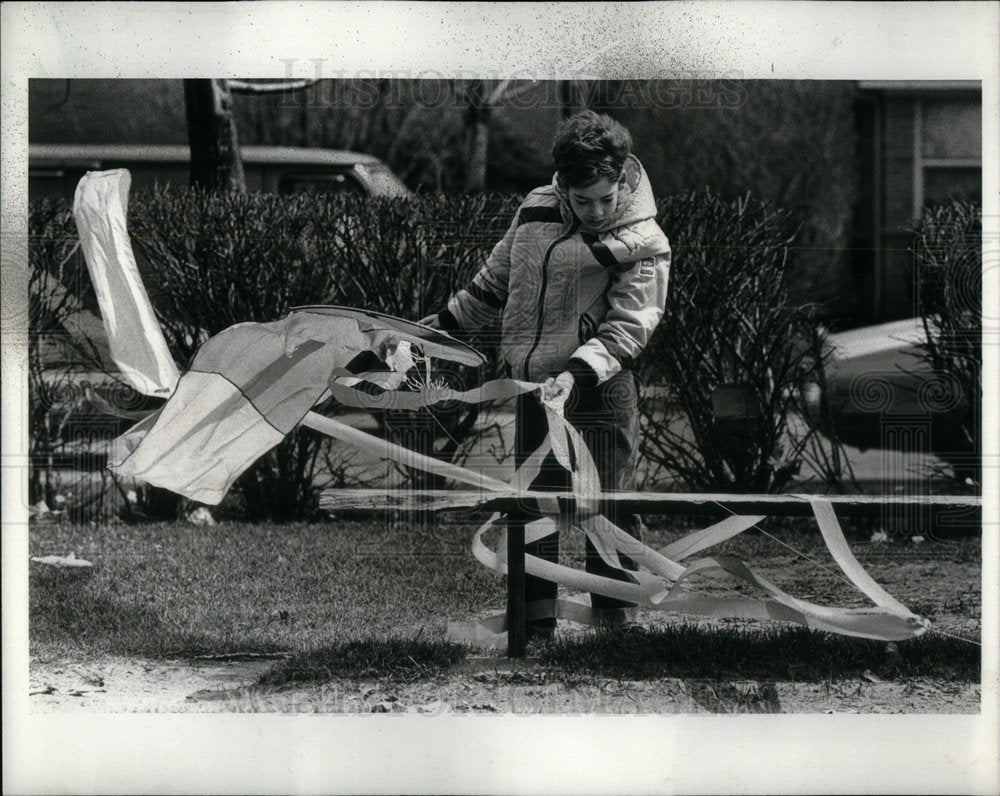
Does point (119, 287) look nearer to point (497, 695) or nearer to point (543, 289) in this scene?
point (543, 289)

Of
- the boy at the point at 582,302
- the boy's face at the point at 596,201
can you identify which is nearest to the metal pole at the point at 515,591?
the boy at the point at 582,302

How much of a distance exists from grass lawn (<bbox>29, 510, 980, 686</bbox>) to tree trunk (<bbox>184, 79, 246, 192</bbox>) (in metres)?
1.24

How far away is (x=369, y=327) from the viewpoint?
4344 mm

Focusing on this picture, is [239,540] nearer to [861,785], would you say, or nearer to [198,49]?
[198,49]

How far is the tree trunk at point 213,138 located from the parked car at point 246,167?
0.04 m

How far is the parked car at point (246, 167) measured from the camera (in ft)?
14.5

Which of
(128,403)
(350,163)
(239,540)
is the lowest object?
(239,540)

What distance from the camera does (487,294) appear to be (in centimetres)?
441

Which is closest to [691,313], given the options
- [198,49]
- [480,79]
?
[480,79]

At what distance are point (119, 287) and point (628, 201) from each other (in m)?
1.65

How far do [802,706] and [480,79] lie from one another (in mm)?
2140

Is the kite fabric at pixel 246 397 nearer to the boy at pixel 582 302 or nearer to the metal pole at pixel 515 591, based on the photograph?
the boy at pixel 582 302

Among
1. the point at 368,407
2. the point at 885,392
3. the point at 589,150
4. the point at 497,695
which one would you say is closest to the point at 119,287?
the point at 368,407

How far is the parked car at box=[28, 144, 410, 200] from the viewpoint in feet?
14.5
